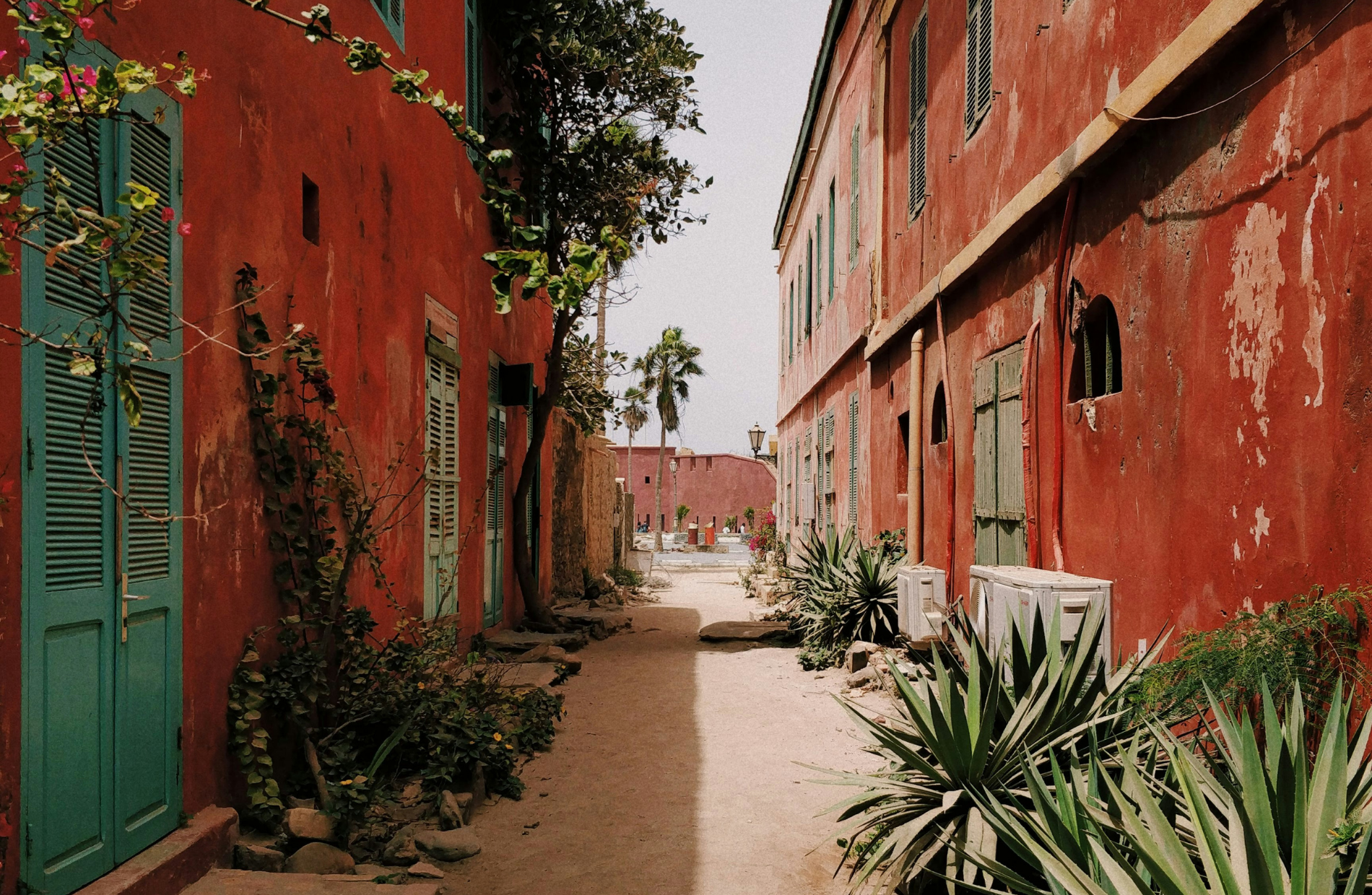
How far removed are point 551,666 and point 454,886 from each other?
13.1ft

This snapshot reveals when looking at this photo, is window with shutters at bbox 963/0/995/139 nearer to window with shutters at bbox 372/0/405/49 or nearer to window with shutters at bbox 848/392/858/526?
window with shutters at bbox 372/0/405/49

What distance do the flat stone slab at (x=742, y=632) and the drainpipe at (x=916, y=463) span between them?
2.44m

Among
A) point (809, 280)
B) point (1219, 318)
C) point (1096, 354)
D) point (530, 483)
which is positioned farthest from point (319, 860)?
point (809, 280)

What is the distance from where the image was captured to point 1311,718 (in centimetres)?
295

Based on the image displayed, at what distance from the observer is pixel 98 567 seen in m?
3.17

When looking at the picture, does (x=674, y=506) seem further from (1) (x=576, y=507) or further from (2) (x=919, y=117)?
(2) (x=919, y=117)

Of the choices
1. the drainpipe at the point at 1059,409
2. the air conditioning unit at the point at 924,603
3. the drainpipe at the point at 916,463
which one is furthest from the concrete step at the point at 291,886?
the drainpipe at the point at 916,463

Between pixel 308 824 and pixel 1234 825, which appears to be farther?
pixel 308 824

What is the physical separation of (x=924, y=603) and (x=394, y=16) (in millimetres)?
5646

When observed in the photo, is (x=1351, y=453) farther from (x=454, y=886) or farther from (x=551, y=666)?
(x=551, y=666)

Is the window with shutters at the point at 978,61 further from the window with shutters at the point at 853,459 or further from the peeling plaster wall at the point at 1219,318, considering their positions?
the window with shutters at the point at 853,459

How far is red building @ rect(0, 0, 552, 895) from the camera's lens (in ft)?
9.29

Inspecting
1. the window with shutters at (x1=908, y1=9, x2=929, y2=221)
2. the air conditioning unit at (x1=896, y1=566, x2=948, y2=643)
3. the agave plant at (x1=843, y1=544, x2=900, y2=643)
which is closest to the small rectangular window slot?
the air conditioning unit at (x1=896, y1=566, x2=948, y2=643)

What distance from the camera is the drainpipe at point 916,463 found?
8.78 meters
